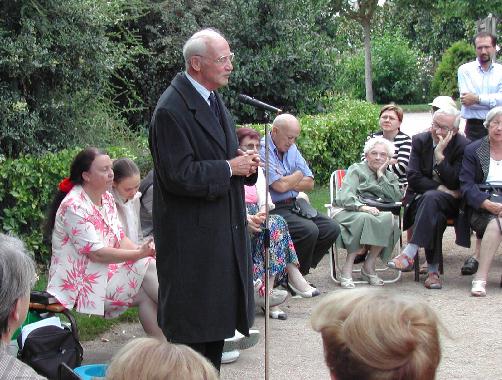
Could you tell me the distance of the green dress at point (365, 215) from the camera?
25.4ft

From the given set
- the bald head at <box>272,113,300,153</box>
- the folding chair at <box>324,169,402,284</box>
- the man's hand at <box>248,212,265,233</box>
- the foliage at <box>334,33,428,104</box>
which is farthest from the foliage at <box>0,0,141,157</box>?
the foliage at <box>334,33,428,104</box>

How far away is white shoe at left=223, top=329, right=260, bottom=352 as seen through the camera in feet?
19.2

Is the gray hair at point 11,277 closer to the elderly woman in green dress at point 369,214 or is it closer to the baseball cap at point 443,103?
the elderly woman in green dress at point 369,214

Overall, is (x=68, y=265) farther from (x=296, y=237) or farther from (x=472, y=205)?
(x=472, y=205)

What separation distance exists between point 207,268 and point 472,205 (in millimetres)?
3825

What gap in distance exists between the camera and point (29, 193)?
292 inches

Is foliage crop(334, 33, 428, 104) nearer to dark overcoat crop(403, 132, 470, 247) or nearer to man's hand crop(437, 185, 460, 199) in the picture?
dark overcoat crop(403, 132, 470, 247)

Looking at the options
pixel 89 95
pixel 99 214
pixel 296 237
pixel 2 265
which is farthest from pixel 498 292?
pixel 2 265

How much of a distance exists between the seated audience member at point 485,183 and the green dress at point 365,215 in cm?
67

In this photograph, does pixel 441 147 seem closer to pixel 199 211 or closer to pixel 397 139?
pixel 397 139

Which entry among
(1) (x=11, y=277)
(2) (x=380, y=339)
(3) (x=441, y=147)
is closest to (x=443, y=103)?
(3) (x=441, y=147)

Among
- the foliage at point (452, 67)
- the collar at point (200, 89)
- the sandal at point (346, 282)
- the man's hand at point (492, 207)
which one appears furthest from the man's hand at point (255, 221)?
the foliage at point (452, 67)

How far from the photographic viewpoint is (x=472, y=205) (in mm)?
7652

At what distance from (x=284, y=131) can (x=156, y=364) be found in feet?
16.7
